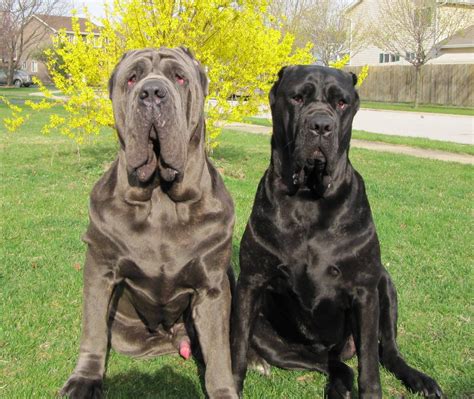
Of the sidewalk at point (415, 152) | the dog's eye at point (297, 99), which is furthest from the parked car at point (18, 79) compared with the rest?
the dog's eye at point (297, 99)

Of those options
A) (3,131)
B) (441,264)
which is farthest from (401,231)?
(3,131)

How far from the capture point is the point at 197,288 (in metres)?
3.05

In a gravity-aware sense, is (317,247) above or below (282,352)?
above

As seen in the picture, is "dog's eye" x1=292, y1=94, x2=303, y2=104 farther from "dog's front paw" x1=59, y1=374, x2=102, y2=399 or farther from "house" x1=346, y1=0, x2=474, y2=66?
"house" x1=346, y1=0, x2=474, y2=66

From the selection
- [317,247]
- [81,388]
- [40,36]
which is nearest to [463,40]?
[317,247]

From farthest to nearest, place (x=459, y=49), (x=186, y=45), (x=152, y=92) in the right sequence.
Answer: (x=459, y=49) < (x=186, y=45) < (x=152, y=92)

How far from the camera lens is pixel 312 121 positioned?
9.57 feet

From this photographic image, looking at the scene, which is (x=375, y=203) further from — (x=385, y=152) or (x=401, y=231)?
(x=385, y=152)

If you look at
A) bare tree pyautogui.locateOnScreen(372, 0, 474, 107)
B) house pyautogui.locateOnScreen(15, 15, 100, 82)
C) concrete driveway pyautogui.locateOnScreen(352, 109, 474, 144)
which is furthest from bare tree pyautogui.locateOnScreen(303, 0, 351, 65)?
house pyautogui.locateOnScreen(15, 15, 100, 82)

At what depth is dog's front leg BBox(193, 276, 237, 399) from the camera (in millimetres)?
2979

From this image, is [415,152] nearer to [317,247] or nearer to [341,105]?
[341,105]

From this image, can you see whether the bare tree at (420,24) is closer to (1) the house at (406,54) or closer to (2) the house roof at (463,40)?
(1) the house at (406,54)

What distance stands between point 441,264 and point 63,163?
23.0 ft

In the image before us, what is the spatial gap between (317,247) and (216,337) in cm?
67
